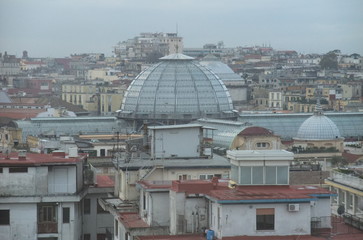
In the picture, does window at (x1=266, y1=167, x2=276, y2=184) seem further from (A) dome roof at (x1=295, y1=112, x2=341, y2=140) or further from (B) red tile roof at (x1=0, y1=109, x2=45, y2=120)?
(B) red tile roof at (x1=0, y1=109, x2=45, y2=120)

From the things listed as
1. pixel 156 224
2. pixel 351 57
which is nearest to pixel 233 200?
pixel 156 224

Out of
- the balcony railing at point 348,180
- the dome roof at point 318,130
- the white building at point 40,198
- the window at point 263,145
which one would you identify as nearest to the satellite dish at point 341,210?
the balcony railing at point 348,180

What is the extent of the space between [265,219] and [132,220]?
342cm

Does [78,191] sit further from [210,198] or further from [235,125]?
[235,125]

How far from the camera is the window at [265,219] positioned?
2156 cm

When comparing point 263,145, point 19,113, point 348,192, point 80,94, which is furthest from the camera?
point 80,94

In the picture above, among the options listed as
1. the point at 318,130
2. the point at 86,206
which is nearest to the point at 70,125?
the point at 318,130

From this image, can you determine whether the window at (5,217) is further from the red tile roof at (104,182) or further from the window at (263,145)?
the window at (263,145)

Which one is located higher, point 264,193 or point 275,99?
point 264,193

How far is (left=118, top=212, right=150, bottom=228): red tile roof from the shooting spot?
23.6 m

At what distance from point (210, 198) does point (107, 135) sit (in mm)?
33861

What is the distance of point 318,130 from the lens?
59781 millimetres

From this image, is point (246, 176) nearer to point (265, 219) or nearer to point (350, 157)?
point (265, 219)

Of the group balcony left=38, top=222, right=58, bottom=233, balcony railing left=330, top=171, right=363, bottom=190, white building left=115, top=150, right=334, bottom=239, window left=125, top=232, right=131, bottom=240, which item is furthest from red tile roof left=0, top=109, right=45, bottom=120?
white building left=115, top=150, right=334, bottom=239
